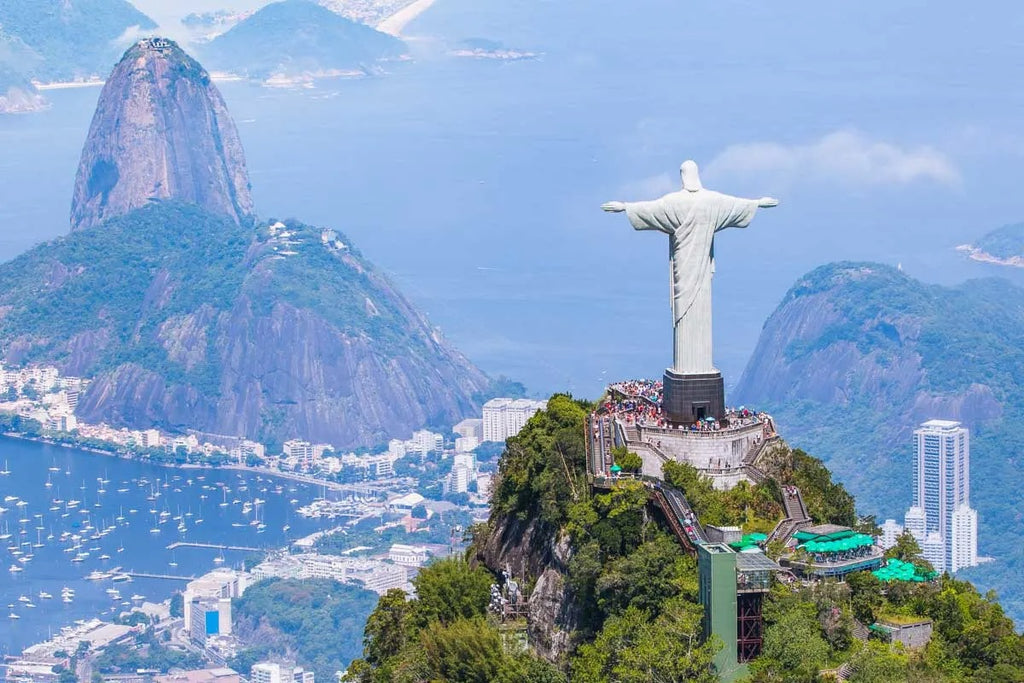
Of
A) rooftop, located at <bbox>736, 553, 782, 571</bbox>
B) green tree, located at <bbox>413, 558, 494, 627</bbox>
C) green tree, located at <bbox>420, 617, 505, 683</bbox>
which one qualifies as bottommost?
green tree, located at <bbox>420, 617, 505, 683</bbox>

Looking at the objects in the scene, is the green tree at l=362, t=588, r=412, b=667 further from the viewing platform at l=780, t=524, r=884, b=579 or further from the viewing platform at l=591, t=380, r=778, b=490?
the viewing platform at l=780, t=524, r=884, b=579

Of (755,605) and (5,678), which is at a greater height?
(755,605)

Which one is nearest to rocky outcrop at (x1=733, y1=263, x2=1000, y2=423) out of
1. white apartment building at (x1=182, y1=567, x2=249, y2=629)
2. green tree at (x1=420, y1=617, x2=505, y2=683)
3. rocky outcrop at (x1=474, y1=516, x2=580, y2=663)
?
white apartment building at (x1=182, y1=567, x2=249, y2=629)

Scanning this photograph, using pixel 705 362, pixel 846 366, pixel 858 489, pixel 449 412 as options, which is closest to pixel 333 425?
pixel 449 412

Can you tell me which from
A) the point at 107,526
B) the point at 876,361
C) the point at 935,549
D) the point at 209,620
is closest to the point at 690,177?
the point at 935,549

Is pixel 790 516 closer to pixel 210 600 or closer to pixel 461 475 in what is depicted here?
pixel 210 600

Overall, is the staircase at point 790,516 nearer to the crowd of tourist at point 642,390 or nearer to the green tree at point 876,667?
the green tree at point 876,667

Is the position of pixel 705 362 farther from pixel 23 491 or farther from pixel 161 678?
pixel 23 491
